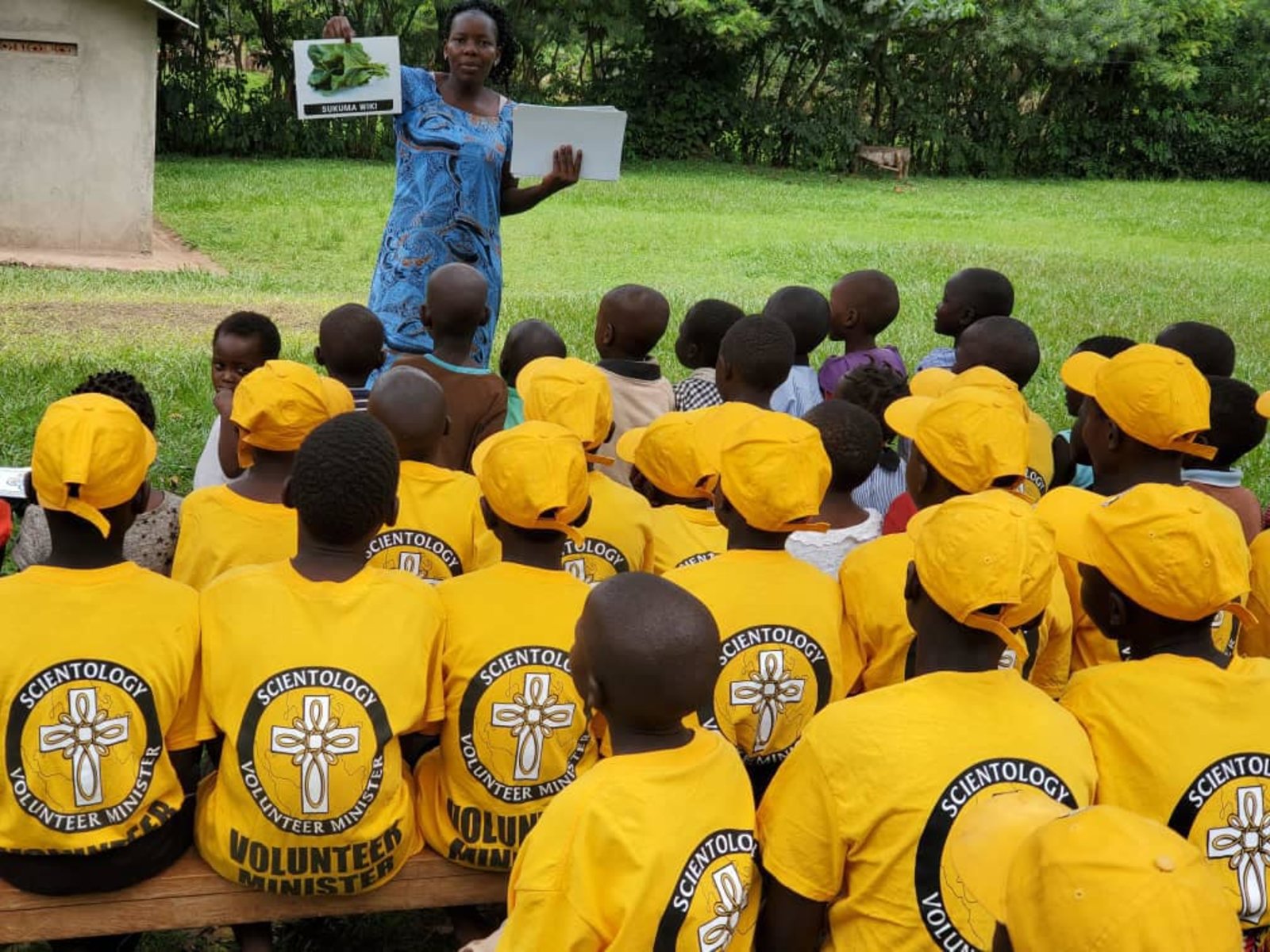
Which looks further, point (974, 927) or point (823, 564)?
point (823, 564)

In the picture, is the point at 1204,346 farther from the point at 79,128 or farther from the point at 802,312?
the point at 79,128

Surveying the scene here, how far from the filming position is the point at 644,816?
2104mm

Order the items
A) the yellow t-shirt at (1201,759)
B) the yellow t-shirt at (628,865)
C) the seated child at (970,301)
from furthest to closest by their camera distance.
A: the seated child at (970,301) → the yellow t-shirt at (1201,759) → the yellow t-shirt at (628,865)

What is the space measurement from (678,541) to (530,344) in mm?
1469

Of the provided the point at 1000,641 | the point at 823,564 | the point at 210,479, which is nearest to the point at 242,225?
the point at 210,479

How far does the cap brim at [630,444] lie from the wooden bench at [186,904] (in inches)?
55.4

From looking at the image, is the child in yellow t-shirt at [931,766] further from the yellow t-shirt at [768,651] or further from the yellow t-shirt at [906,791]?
the yellow t-shirt at [768,651]

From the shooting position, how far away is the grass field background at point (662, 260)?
26.8ft

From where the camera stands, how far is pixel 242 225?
14.8 metres

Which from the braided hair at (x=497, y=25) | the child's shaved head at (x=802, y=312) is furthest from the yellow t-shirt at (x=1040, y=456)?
the braided hair at (x=497, y=25)

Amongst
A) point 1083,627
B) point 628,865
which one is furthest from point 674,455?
point 628,865

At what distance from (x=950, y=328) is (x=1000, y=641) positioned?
372cm

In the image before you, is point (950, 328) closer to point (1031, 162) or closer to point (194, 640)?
point (194, 640)

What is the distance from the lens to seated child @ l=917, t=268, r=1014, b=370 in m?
5.87
